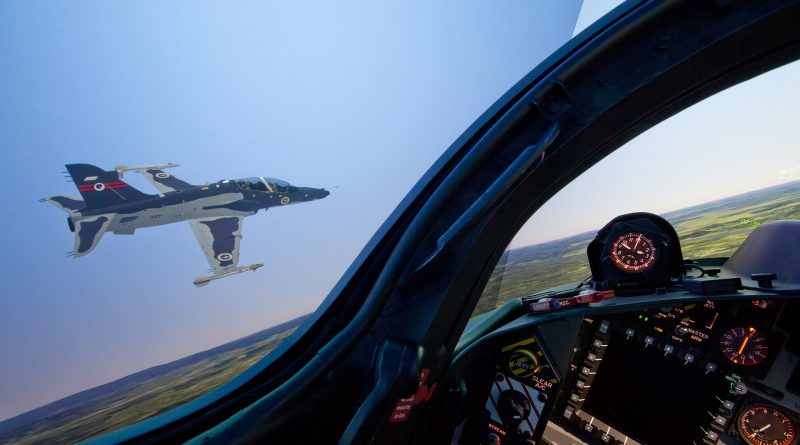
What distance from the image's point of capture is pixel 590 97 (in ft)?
4.09

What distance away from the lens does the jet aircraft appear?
242 centimetres

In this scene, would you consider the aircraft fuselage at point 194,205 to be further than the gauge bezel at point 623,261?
Yes

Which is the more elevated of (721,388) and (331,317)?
(331,317)

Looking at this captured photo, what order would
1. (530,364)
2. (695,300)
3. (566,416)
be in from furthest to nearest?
(566,416)
(530,364)
(695,300)

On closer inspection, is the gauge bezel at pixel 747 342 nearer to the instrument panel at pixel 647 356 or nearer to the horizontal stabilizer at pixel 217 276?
the instrument panel at pixel 647 356

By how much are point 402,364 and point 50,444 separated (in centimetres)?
157

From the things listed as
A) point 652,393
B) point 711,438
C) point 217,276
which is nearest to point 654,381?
point 652,393

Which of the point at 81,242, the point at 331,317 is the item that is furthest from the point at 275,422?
the point at 81,242

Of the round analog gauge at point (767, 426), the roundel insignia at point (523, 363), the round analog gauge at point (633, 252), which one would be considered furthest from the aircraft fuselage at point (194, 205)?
the round analog gauge at point (767, 426)

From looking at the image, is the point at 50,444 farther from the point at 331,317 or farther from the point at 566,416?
the point at 566,416

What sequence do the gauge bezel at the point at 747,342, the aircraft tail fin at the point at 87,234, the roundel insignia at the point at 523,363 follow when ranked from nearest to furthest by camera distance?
1. the gauge bezel at the point at 747,342
2. the roundel insignia at the point at 523,363
3. the aircraft tail fin at the point at 87,234

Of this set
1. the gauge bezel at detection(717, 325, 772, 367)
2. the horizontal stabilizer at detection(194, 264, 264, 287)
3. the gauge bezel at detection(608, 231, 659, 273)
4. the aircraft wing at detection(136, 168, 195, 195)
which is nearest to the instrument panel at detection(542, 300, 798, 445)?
the gauge bezel at detection(717, 325, 772, 367)

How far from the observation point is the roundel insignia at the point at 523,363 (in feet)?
6.51

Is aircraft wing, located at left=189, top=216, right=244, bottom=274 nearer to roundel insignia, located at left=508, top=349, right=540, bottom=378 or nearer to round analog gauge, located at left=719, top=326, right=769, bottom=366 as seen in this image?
roundel insignia, located at left=508, top=349, right=540, bottom=378
